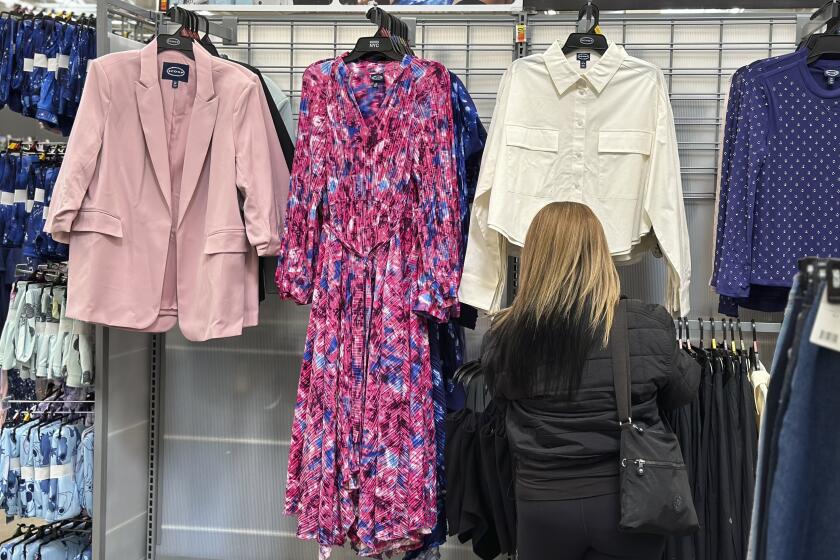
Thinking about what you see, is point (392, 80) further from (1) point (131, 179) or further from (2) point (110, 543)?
(2) point (110, 543)

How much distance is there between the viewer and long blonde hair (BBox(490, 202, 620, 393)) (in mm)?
2033

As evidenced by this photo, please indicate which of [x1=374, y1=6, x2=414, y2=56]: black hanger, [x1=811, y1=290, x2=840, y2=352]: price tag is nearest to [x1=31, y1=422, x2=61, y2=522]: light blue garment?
[x1=374, y1=6, x2=414, y2=56]: black hanger

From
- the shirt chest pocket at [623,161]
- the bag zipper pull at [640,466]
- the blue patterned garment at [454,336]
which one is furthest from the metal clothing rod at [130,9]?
the bag zipper pull at [640,466]

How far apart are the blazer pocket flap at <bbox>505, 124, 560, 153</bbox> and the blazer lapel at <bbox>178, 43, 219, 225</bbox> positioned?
1.06 m

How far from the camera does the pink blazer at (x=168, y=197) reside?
2.69m

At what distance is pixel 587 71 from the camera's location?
2725 millimetres

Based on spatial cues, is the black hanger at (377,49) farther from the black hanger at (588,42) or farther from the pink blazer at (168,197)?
the black hanger at (588,42)

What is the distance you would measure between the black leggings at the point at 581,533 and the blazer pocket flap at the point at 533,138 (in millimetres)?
1227

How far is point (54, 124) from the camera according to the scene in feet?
9.77

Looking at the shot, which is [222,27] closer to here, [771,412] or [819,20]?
[819,20]

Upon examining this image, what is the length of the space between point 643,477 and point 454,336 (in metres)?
A: 1.00

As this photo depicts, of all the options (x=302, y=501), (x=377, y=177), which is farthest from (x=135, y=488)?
(x=377, y=177)

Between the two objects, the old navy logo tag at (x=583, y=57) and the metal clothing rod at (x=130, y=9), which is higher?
the metal clothing rod at (x=130, y=9)

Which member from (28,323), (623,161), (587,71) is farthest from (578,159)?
(28,323)
